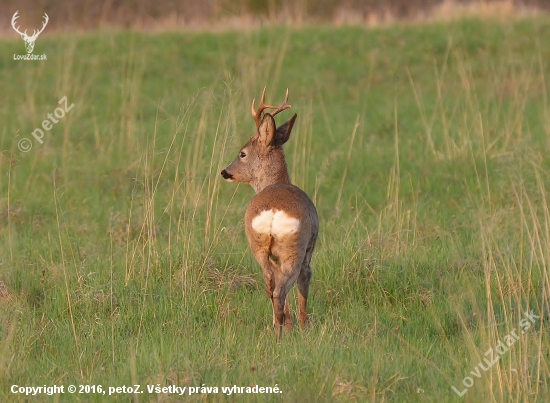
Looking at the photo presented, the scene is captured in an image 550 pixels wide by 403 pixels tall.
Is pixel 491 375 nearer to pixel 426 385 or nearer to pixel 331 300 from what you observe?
pixel 426 385

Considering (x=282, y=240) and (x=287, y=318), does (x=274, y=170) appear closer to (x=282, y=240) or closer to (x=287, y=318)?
(x=282, y=240)

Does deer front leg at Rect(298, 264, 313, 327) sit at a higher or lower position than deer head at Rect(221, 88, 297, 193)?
lower

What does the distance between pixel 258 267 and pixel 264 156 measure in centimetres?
93

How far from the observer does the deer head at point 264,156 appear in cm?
636

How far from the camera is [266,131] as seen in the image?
6.37 m

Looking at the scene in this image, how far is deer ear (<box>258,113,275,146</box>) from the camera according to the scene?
629cm

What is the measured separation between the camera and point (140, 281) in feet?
21.4

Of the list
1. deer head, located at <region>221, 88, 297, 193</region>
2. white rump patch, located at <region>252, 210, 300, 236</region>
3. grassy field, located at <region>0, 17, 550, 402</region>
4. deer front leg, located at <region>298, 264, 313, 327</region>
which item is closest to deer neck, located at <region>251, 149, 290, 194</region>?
deer head, located at <region>221, 88, 297, 193</region>

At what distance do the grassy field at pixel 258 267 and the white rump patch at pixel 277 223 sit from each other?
627 mm

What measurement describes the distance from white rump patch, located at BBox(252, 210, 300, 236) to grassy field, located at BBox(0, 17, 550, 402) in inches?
24.7

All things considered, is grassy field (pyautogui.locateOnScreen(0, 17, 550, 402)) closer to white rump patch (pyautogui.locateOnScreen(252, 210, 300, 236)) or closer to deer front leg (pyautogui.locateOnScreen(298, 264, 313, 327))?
deer front leg (pyautogui.locateOnScreen(298, 264, 313, 327))

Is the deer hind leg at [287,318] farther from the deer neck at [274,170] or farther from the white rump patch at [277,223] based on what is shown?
the deer neck at [274,170]

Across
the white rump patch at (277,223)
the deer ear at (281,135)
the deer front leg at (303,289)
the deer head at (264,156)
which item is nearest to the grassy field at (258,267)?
the deer front leg at (303,289)

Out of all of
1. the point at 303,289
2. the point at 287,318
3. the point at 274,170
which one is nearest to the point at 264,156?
the point at 274,170
